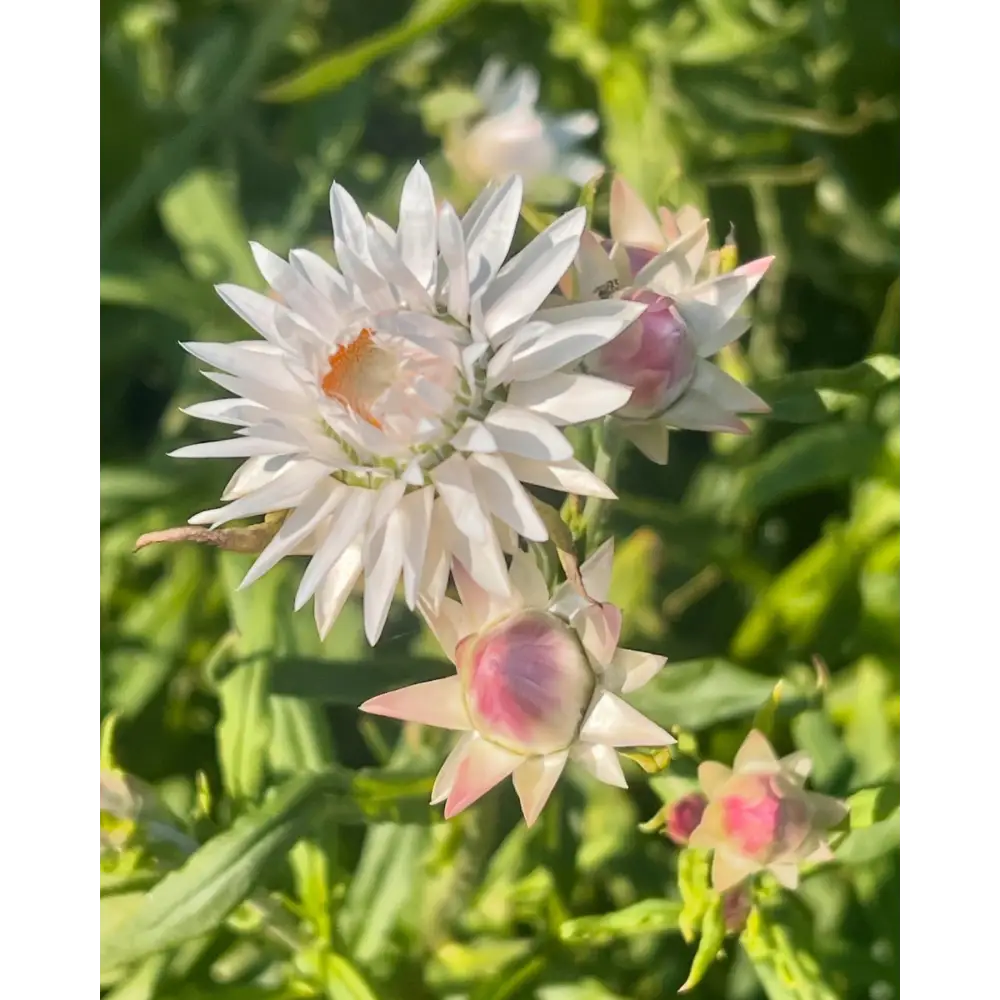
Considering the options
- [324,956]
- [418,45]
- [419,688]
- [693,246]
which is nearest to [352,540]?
[419,688]

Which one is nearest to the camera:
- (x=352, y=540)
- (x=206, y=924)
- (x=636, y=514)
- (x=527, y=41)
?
(x=352, y=540)

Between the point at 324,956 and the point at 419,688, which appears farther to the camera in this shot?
the point at 324,956

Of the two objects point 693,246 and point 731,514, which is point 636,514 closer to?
point 731,514

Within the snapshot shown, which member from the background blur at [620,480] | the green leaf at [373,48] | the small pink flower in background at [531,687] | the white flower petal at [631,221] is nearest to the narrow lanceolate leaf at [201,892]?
the background blur at [620,480]

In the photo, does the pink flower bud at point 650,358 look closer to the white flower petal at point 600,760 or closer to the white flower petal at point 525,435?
the white flower petal at point 525,435

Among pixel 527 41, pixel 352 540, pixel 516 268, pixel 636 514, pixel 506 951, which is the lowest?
pixel 506 951

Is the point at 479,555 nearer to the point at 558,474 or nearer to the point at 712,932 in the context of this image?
the point at 558,474

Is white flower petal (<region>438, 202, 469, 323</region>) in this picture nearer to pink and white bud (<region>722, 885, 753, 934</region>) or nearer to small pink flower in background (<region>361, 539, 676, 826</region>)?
small pink flower in background (<region>361, 539, 676, 826</region>)
